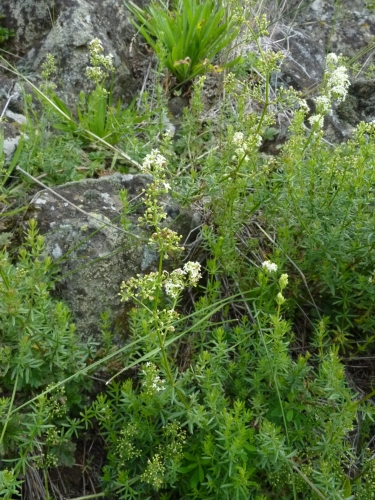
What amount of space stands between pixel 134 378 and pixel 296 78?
2.98 meters

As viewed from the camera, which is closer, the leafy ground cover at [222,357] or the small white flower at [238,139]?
the leafy ground cover at [222,357]

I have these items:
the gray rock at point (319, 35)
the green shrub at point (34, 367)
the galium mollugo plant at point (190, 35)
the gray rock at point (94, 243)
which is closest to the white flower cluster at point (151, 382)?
the green shrub at point (34, 367)

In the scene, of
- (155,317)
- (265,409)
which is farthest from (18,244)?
(265,409)

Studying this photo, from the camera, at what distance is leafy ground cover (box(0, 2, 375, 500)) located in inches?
82.5

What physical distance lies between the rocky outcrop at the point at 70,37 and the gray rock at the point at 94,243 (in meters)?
1.25

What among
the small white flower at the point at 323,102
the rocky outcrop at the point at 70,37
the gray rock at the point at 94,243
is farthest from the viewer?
the rocky outcrop at the point at 70,37

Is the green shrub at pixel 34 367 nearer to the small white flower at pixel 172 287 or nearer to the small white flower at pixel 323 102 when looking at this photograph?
the small white flower at pixel 172 287

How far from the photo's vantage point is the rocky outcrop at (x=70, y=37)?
13.2ft

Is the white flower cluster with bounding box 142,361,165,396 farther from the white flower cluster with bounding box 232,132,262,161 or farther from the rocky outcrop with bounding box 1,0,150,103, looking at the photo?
the rocky outcrop with bounding box 1,0,150,103

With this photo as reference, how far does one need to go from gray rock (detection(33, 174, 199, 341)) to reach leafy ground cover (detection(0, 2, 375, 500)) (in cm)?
13

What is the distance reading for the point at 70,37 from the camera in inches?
160

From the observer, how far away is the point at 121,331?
2.63 m

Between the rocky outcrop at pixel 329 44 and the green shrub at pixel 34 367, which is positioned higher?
the rocky outcrop at pixel 329 44

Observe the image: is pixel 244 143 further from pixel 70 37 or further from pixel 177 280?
pixel 70 37
